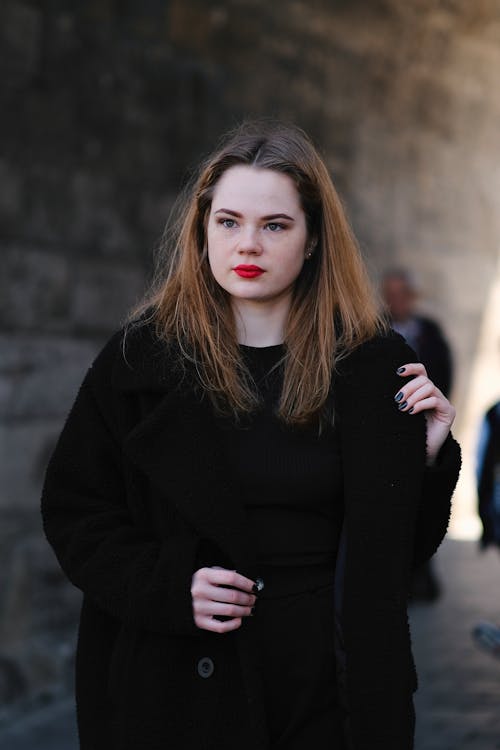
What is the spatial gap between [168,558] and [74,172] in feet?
11.1

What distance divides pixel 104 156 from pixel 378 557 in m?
3.59

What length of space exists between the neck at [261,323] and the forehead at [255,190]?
0.19 m

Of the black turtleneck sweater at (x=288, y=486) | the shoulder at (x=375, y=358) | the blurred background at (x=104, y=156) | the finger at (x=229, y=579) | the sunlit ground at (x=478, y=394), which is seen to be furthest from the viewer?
the sunlit ground at (x=478, y=394)

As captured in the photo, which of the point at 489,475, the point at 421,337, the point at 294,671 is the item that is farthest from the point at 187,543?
the point at 421,337

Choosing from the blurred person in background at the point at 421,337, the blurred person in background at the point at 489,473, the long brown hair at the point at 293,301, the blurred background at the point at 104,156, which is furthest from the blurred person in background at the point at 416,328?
the long brown hair at the point at 293,301

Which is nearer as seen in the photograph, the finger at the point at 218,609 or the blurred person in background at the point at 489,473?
the finger at the point at 218,609

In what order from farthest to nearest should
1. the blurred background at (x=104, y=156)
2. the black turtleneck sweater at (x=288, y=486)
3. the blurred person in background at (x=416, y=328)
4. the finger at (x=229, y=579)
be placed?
the blurred person in background at (x=416, y=328)
the blurred background at (x=104, y=156)
the black turtleneck sweater at (x=288, y=486)
the finger at (x=229, y=579)

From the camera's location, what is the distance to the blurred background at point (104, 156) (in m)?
5.34

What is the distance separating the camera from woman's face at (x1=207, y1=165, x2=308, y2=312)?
8.24ft

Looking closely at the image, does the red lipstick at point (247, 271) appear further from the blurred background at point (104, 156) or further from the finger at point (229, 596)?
the blurred background at point (104, 156)

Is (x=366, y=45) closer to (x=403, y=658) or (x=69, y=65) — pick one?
(x=69, y=65)

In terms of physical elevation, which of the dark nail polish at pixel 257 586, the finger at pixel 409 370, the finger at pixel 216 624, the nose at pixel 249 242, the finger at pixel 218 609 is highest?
the nose at pixel 249 242

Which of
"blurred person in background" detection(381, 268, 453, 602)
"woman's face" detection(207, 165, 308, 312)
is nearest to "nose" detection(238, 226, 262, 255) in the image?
"woman's face" detection(207, 165, 308, 312)

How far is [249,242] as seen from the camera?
2.49 metres
